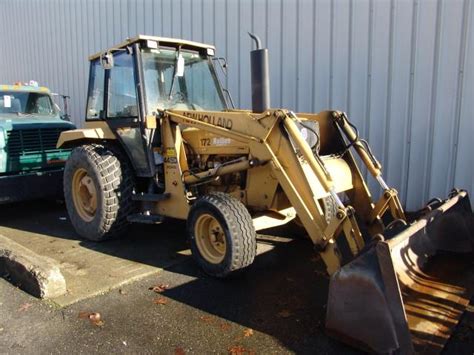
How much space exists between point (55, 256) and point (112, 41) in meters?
6.83

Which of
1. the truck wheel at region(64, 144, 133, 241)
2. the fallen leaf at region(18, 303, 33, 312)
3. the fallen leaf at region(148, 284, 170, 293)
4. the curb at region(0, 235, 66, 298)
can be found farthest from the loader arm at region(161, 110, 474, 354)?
the fallen leaf at region(18, 303, 33, 312)

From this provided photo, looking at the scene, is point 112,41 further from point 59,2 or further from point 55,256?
point 55,256

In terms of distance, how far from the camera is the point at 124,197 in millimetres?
5488

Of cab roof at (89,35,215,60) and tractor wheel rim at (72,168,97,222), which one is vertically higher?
cab roof at (89,35,215,60)

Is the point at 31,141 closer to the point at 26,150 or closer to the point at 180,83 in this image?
the point at 26,150

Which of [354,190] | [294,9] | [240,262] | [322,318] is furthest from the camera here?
[294,9]

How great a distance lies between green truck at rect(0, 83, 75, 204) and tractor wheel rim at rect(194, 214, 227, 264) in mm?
3579

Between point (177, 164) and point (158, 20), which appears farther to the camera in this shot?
point (158, 20)

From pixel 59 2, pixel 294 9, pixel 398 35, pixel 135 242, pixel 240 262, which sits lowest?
pixel 135 242

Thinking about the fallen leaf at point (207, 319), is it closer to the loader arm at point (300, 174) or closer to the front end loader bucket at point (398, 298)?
the front end loader bucket at point (398, 298)

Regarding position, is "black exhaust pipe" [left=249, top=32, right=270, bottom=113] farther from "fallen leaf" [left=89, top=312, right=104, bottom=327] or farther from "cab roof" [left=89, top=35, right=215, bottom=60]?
"fallen leaf" [left=89, top=312, right=104, bottom=327]

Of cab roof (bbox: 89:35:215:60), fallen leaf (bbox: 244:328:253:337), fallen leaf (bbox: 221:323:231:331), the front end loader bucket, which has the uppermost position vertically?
cab roof (bbox: 89:35:215:60)

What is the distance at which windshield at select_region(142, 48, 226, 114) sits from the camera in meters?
5.32

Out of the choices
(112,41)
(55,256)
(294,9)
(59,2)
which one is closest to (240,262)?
(55,256)
